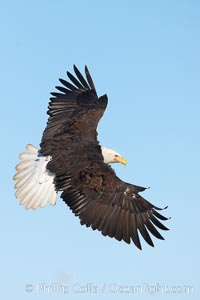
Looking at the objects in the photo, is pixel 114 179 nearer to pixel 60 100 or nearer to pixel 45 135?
pixel 45 135

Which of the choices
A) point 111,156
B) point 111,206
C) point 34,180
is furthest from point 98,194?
point 111,156

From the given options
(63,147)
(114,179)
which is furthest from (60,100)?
(114,179)

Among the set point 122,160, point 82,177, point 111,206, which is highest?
point 122,160

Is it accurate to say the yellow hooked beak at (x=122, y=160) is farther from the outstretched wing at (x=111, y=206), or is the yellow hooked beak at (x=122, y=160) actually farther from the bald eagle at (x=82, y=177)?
the outstretched wing at (x=111, y=206)

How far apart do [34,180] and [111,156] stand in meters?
1.48

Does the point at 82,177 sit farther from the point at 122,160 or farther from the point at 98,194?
the point at 122,160

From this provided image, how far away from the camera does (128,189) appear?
10648 millimetres

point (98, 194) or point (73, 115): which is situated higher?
point (73, 115)

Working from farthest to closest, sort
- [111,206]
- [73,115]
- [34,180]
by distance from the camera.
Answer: [73,115] → [34,180] → [111,206]

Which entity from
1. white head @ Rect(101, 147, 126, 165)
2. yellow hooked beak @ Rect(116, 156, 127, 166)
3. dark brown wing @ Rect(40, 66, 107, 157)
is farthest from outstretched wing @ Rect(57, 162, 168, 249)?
yellow hooked beak @ Rect(116, 156, 127, 166)

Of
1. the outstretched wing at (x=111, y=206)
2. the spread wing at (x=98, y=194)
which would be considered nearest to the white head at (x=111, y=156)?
the spread wing at (x=98, y=194)

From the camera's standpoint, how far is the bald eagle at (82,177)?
34.4ft

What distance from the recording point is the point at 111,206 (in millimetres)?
10578

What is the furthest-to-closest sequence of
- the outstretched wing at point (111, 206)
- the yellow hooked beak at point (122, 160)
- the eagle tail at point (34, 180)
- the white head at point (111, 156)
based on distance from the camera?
1. the yellow hooked beak at point (122, 160)
2. the white head at point (111, 156)
3. the eagle tail at point (34, 180)
4. the outstretched wing at point (111, 206)
